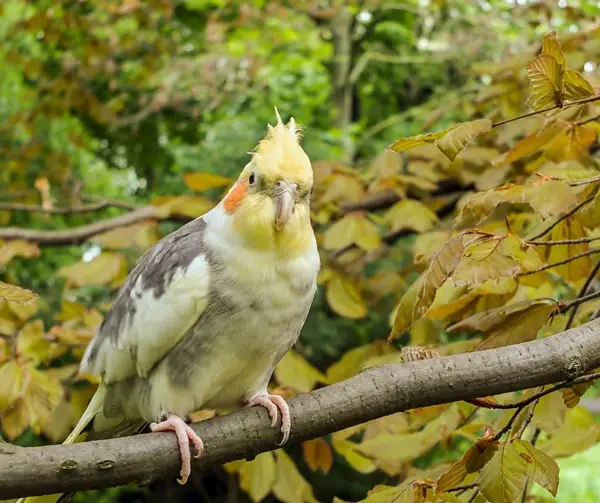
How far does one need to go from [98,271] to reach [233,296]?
35.9 inches

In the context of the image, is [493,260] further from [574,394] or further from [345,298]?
[345,298]

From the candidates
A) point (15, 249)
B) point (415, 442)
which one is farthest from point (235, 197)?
point (15, 249)

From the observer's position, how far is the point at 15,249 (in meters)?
2.32

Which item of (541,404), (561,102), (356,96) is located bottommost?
(356,96)

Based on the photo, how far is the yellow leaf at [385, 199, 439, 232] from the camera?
218 cm

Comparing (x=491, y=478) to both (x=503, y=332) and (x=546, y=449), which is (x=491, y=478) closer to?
(x=503, y=332)

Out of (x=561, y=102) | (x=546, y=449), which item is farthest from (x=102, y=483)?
(x=546, y=449)

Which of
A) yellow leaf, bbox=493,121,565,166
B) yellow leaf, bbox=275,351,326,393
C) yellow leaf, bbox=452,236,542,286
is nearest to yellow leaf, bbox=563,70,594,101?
yellow leaf, bbox=452,236,542,286

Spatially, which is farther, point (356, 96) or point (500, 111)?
point (356, 96)

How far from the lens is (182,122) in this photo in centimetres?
436

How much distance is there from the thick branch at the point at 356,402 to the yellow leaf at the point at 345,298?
0.93m

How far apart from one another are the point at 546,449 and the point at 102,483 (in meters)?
0.93

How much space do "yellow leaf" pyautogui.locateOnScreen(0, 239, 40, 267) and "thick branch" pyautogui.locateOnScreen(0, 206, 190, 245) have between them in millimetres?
42

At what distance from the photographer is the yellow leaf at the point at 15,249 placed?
227 cm
